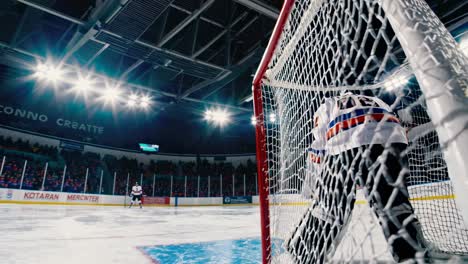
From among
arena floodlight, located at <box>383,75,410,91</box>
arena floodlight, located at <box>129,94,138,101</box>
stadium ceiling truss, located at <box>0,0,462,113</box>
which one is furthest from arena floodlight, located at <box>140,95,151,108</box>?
arena floodlight, located at <box>383,75,410,91</box>

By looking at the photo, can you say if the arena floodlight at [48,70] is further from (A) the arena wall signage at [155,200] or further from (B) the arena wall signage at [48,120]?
(A) the arena wall signage at [155,200]

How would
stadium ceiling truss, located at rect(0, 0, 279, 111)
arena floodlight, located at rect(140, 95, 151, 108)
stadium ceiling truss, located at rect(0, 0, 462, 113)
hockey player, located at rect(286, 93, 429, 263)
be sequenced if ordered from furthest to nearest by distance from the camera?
1. arena floodlight, located at rect(140, 95, 151, 108)
2. stadium ceiling truss, located at rect(0, 0, 279, 111)
3. stadium ceiling truss, located at rect(0, 0, 462, 113)
4. hockey player, located at rect(286, 93, 429, 263)

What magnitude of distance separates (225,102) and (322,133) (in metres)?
10.6

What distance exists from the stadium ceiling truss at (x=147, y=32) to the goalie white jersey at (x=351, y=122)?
513 centimetres

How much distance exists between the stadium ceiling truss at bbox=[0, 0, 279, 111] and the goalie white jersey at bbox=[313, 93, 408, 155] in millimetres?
5129

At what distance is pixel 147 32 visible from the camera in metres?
7.93

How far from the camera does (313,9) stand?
1366 millimetres

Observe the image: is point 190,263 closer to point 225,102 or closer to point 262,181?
point 262,181

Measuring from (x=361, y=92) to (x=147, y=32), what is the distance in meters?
7.75

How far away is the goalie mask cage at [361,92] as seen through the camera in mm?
446

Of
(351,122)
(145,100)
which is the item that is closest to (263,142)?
(351,122)

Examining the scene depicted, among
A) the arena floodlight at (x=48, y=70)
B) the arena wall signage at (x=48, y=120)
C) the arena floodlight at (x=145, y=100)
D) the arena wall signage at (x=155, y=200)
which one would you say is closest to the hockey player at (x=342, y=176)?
the arena floodlight at (x=48, y=70)

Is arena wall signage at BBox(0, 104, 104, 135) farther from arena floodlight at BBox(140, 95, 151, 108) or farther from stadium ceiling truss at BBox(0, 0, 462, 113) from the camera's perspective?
arena floodlight at BBox(140, 95, 151, 108)

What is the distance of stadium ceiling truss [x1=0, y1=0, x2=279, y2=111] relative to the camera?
613 centimetres
